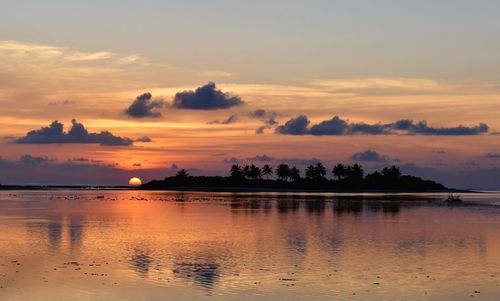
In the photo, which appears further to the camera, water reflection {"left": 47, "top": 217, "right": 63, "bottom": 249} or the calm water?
water reflection {"left": 47, "top": 217, "right": 63, "bottom": 249}

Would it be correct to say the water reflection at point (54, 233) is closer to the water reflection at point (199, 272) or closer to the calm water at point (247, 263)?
the calm water at point (247, 263)

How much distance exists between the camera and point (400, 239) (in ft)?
172

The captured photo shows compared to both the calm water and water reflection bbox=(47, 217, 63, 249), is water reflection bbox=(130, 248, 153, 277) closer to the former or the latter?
the calm water

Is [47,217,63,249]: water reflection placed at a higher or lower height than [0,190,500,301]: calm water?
higher

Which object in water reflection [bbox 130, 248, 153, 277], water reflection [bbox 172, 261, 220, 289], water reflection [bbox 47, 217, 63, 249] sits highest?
water reflection [bbox 47, 217, 63, 249]

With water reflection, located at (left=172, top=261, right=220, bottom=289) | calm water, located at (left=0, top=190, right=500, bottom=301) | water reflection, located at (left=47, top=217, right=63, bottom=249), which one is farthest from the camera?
water reflection, located at (left=47, top=217, right=63, bottom=249)

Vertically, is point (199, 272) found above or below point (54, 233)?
below

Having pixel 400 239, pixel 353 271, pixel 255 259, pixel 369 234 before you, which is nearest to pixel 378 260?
pixel 353 271

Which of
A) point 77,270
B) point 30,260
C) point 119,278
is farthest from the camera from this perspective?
point 30,260

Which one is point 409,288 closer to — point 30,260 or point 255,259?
point 255,259

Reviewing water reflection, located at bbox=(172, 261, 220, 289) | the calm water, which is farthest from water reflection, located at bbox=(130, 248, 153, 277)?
water reflection, located at bbox=(172, 261, 220, 289)

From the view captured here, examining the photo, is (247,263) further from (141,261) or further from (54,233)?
(54,233)

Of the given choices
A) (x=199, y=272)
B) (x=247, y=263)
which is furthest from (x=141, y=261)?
(x=247, y=263)

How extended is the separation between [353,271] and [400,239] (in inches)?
760
